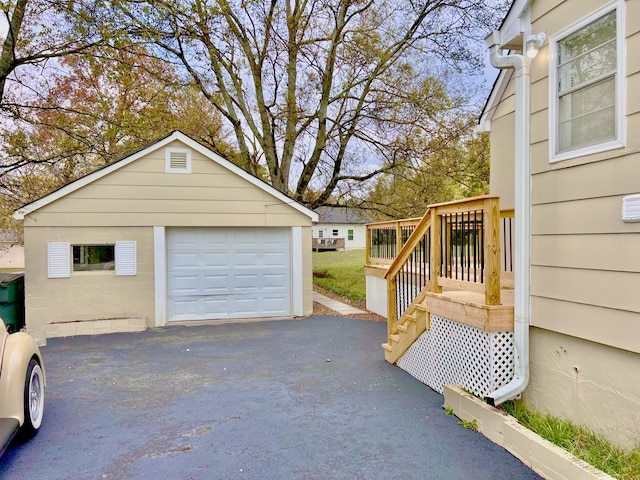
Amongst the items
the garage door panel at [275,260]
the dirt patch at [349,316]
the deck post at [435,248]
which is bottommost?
the dirt patch at [349,316]

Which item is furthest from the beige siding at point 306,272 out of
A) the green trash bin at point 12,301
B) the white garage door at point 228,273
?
the green trash bin at point 12,301

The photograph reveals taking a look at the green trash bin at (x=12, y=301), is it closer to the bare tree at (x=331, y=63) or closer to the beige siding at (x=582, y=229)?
the bare tree at (x=331, y=63)

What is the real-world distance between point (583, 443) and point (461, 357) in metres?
1.36

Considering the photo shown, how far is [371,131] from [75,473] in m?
11.7

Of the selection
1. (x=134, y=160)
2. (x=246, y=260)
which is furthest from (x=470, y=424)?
(x=134, y=160)

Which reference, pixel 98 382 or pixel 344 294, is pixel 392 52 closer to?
pixel 344 294

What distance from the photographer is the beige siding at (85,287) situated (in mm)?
8289

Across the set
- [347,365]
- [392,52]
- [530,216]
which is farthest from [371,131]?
[530,216]

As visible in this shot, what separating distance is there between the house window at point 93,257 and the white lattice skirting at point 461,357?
21.5 ft

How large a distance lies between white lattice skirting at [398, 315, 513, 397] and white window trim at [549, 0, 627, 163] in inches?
66.9

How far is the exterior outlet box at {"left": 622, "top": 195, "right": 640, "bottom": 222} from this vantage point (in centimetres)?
273

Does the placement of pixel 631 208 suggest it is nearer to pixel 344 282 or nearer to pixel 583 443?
pixel 583 443

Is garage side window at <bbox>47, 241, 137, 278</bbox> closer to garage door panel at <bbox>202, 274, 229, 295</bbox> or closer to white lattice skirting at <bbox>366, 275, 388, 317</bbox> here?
garage door panel at <bbox>202, 274, 229, 295</bbox>

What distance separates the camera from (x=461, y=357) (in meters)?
4.28
